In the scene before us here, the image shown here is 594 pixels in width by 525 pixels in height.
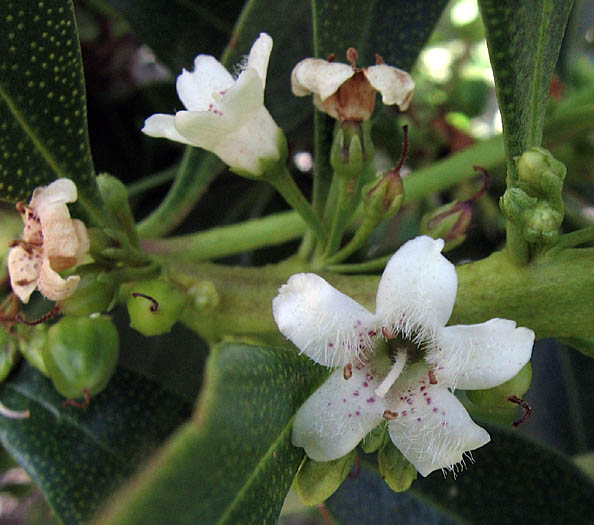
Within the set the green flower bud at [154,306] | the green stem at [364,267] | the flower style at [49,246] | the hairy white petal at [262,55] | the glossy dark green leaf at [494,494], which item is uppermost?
the hairy white petal at [262,55]

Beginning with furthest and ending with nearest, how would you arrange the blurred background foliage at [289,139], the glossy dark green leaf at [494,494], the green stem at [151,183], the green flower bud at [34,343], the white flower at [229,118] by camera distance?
the green stem at [151,183] < the blurred background foliage at [289,139] < the glossy dark green leaf at [494,494] < the green flower bud at [34,343] < the white flower at [229,118]

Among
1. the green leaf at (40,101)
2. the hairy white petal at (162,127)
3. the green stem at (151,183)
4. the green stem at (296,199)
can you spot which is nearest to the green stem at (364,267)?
the green stem at (296,199)

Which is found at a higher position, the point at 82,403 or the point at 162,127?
the point at 162,127

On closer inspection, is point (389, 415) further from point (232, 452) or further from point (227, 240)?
point (227, 240)

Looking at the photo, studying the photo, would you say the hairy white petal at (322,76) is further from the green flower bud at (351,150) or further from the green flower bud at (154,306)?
the green flower bud at (154,306)

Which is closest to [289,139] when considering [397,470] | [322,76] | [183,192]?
[183,192]

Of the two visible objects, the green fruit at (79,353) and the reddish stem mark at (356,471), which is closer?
the green fruit at (79,353)

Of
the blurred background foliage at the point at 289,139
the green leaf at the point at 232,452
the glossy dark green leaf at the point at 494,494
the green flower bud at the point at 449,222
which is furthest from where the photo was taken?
the blurred background foliage at the point at 289,139
